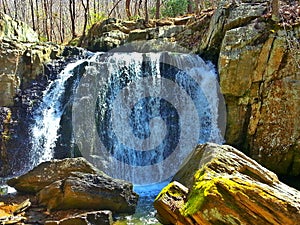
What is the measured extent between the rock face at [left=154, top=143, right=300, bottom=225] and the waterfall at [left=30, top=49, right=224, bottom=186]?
5.91 m

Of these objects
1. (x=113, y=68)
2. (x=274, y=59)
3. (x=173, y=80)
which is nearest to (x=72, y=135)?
(x=113, y=68)

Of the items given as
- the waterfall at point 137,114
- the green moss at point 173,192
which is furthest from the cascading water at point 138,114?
the green moss at point 173,192

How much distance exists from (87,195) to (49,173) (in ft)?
5.68

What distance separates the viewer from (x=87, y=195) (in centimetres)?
825

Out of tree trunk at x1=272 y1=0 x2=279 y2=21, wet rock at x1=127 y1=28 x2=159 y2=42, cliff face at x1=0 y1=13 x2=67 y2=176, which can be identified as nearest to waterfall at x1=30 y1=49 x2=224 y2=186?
cliff face at x1=0 y1=13 x2=67 y2=176

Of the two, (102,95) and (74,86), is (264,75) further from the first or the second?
(74,86)

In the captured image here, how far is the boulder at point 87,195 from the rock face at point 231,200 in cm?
265

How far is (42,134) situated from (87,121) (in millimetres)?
1802

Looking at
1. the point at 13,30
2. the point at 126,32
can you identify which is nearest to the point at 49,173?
the point at 13,30

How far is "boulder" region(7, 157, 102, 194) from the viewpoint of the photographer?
364 inches

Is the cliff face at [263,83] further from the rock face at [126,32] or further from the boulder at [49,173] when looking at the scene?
the boulder at [49,173]

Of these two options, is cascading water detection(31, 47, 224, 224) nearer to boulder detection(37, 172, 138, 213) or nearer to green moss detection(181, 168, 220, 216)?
boulder detection(37, 172, 138, 213)

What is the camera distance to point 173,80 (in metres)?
13.4

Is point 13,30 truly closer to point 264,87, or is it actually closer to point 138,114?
point 138,114
